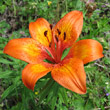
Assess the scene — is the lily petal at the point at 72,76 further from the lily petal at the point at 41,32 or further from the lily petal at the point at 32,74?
the lily petal at the point at 41,32

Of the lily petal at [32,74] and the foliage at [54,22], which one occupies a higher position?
the lily petal at [32,74]

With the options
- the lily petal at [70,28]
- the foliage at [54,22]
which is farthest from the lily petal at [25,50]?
the foliage at [54,22]

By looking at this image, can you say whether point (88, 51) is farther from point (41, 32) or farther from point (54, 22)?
point (54, 22)

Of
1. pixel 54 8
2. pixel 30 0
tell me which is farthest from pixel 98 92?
pixel 30 0

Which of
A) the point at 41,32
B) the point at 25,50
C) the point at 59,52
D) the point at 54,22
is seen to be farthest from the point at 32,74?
the point at 54,22

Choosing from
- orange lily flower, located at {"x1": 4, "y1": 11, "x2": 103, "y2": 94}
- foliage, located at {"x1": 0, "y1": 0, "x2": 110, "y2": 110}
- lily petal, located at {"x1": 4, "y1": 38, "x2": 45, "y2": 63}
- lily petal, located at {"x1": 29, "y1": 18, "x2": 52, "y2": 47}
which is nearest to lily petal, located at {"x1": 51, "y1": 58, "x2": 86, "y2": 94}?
orange lily flower, located at {"x1": 4, "y1": 11, "x2": 103, "y2": 94}

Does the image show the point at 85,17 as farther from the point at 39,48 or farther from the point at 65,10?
the point at 39,48

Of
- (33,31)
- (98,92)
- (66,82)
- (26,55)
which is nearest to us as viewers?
(66,82)
